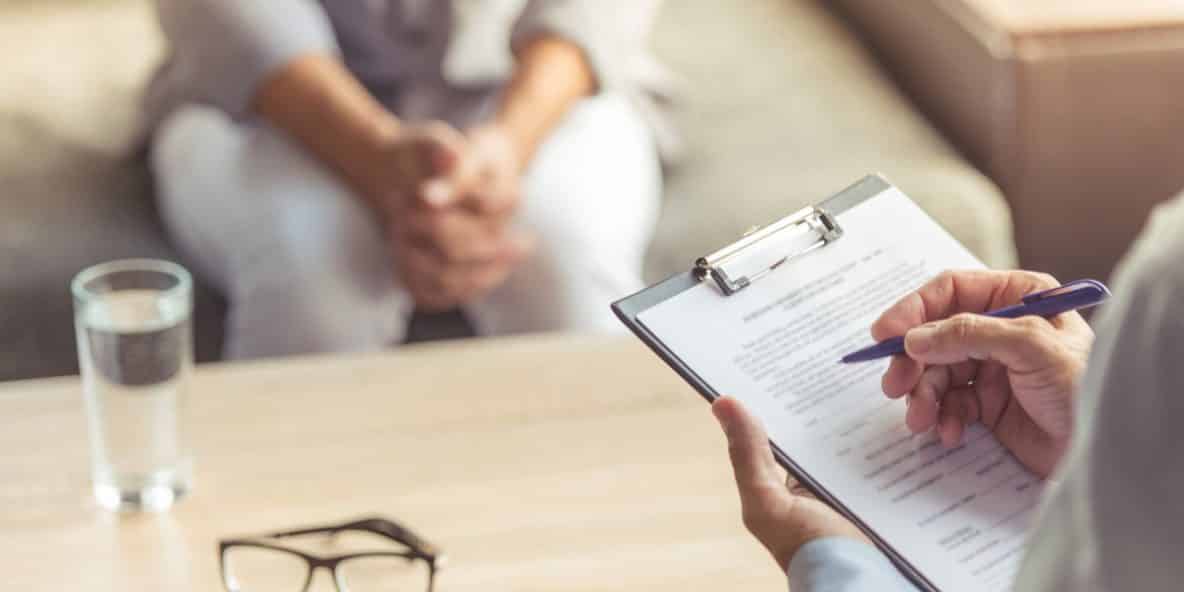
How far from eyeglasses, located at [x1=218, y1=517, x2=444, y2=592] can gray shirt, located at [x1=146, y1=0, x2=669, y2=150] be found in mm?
729

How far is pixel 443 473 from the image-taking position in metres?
1.08

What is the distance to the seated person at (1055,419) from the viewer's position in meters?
0.37

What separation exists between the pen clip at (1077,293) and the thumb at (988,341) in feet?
0.10

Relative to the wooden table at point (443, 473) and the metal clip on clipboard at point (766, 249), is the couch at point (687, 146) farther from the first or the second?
the metal clip on clipboard at point (766, 249)

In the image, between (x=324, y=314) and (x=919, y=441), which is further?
(x=324, y=314)

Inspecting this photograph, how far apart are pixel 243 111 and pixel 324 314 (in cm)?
25

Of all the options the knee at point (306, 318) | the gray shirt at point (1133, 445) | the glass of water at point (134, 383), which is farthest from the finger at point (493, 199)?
the gray shirt at point (1133, 445)

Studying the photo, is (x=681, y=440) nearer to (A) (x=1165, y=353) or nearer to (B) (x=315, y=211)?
(B) (x=315, y=211)

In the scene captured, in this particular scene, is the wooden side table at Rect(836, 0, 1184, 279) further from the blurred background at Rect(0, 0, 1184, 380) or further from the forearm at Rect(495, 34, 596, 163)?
the forearm at Rect(495, 34, 596, 163)

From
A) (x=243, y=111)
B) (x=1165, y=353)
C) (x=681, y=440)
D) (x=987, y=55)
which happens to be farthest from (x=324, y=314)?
(x=1165, y=353)

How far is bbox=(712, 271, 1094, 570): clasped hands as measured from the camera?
0.75 metres

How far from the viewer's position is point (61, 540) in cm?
102

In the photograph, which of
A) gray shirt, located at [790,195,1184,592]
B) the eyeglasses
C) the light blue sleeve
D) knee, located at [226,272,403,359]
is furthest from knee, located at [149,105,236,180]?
gray shirt, located at [790,195,1184,592]

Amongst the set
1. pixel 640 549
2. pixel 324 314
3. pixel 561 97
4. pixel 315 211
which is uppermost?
pixel 561 97
